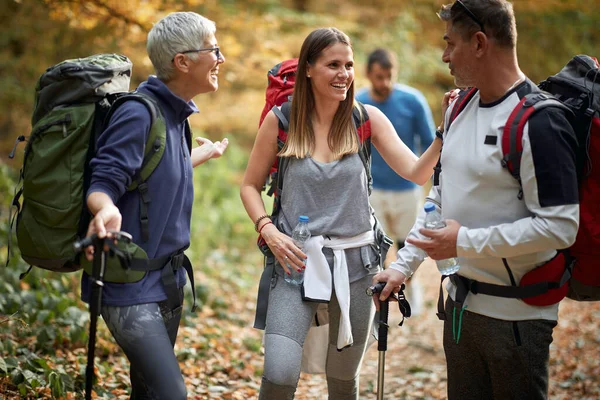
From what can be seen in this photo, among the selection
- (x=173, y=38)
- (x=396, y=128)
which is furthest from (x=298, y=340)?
(x=396, y=128)

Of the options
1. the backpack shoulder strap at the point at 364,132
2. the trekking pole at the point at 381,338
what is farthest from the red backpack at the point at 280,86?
the trekking pole at the point at 381,338

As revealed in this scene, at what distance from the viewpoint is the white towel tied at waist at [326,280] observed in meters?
3.40

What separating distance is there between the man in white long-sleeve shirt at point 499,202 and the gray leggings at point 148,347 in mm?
1199

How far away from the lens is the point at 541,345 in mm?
2725

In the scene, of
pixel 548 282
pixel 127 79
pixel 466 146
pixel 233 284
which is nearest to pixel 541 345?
pixel 548 282

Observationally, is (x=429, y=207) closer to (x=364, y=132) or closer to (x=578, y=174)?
(x=578, y=174)

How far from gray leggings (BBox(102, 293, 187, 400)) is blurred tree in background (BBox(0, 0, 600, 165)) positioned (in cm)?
368

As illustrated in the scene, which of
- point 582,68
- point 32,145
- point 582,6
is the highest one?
point 582,6

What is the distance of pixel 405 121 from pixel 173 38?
4217mm

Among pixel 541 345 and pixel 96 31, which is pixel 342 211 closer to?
pixel 541 345

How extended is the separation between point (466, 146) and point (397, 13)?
953 cm

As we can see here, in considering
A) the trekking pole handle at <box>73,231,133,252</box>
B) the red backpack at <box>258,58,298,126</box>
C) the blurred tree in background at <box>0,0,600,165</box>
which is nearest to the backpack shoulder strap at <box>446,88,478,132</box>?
the red backpack at <box>258,58,298,126</box>

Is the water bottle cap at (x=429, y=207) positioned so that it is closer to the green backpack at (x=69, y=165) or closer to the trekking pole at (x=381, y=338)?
the trekking pole at (x=381, y=338)

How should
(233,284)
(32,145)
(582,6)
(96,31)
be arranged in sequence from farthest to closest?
(233,284) → (582,6) → (96,31) → (32,145)
